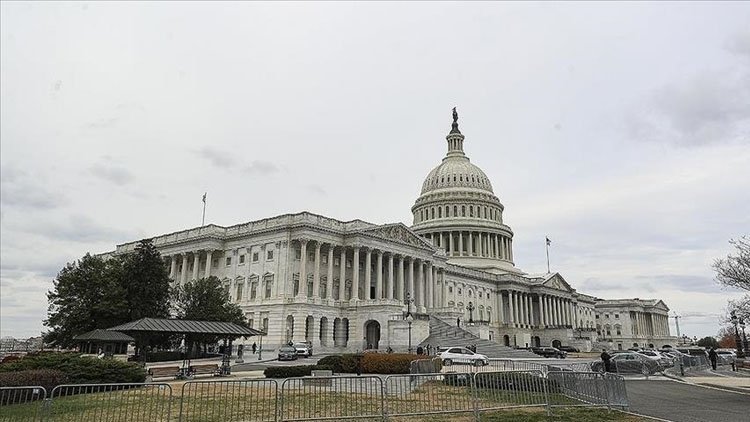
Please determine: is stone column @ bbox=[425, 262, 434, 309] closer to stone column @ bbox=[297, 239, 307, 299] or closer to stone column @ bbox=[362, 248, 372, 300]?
stone column @ bbox=[362, 248, 372, 300]

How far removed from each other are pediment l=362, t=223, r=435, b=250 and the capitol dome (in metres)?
30.9

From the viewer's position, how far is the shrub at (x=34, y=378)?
2144 cm

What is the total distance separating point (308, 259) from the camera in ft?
247

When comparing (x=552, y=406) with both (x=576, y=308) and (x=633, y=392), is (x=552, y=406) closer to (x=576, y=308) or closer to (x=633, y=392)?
(x=633, y=392)

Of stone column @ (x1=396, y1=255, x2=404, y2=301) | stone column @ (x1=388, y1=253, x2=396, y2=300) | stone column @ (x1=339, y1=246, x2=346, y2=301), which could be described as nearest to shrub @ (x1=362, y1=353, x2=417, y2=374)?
stone column @ (x1=339, y1=246, x2=346, y2=301)

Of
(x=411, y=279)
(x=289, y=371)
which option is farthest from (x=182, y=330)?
(x=411, y=279)

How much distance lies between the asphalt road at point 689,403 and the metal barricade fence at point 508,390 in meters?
3.50

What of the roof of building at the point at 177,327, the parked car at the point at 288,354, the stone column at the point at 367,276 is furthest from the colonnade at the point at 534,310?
the roof of building at the point at 177,327

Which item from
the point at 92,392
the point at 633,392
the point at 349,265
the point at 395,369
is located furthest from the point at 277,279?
the point at 92,392

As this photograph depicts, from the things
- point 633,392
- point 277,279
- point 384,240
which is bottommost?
point 633,392

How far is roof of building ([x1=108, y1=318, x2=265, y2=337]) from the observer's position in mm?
33750

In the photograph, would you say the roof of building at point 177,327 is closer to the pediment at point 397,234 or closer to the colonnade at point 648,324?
the pediment at point 397,234

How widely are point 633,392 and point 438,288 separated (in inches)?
2724

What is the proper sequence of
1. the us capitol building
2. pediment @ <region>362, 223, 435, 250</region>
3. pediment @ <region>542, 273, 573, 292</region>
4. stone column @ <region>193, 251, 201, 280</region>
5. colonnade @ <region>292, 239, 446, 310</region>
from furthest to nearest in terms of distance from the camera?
pediment @ <region>542, 273, 573, 292</region>
stone column @ <region>193, 251, 201, 280</region>
pediment @ <region>362, 223, 435, 250</region>
colonnade @ <region>292, 239, 446, 310</region>
the us capitol building
